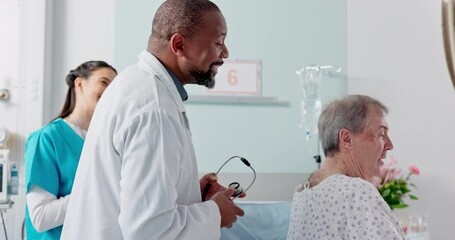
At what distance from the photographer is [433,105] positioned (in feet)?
10.8

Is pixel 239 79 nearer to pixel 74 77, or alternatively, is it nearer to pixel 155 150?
pixel 74 77

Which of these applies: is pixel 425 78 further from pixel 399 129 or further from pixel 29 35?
pixel 29 35

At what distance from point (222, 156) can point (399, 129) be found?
1.06 meters

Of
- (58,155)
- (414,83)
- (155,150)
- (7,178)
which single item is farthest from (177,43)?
(414,83)

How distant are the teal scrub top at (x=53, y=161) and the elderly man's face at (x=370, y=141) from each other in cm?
95

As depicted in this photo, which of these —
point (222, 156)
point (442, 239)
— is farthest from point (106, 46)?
point (442, 239)

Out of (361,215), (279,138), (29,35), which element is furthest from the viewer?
(279,138)

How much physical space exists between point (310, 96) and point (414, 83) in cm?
65

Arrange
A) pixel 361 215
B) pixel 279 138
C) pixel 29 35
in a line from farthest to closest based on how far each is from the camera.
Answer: pixel 279 138
pixel 29 35
pixel 361 215

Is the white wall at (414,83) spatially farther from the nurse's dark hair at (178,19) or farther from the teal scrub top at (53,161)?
the nurse's dark hair at (178,19)

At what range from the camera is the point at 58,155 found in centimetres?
187

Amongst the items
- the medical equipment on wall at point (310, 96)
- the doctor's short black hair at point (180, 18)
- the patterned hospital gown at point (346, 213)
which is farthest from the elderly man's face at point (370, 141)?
the medical equipment on wall at point (310, 96)

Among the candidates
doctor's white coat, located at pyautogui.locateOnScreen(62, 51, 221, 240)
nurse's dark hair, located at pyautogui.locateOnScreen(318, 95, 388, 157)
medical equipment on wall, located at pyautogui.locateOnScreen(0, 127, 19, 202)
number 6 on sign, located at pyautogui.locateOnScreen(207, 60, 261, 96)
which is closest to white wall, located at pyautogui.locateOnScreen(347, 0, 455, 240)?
number 6 on sign, located at pyautogui.locateOnScreen(207, 60, 261, 96)

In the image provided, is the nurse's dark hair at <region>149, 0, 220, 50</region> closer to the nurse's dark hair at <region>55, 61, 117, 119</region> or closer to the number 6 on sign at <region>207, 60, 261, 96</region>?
the nurse's dark hair at <region>55, 61, 117, 119</region>
